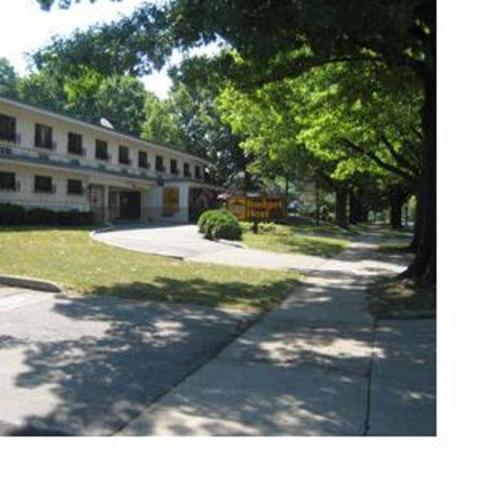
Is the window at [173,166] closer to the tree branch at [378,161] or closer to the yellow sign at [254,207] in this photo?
the yellow sign at [254,207]

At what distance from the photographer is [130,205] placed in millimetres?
50969

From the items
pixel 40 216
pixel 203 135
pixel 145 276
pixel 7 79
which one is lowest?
pixel 145 276

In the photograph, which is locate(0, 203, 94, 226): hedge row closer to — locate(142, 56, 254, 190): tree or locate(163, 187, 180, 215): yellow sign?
locate(163, 187, 180, 215): yellow sign

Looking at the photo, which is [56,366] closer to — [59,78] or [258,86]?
[59,78]

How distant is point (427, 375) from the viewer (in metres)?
7.58

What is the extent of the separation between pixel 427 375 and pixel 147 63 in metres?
7.08

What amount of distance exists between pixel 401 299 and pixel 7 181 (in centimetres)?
2624

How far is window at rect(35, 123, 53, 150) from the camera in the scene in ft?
124

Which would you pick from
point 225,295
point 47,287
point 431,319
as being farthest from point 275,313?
point 47,287

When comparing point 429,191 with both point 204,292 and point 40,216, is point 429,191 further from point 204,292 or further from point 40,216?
point 40,216

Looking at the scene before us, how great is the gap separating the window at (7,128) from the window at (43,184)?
2525mm

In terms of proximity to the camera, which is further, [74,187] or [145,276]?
[74,187]


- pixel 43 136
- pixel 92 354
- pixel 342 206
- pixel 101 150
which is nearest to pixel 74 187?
pixel 43 136

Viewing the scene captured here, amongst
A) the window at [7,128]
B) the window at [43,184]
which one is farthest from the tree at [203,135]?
the window at [7,128]
